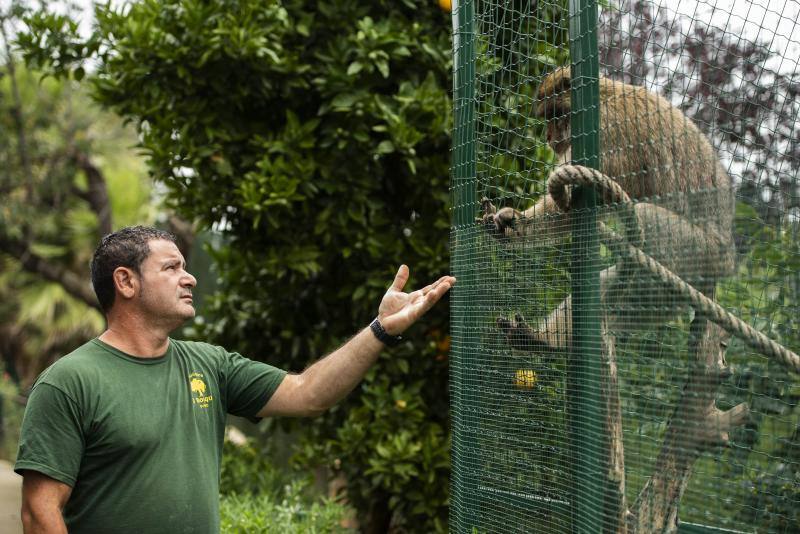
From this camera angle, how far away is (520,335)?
10.6 ft

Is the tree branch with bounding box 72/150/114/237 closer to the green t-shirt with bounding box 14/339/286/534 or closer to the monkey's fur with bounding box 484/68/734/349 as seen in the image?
the green t-shirt with bounding box 14/339/286/534

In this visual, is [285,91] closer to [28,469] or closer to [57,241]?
[28,469]

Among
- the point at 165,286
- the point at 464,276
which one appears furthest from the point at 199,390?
the point at 464,276

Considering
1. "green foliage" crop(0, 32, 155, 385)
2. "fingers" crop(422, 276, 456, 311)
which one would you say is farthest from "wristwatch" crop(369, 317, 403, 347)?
"green foliage" crop(0, 32, 155, 385)

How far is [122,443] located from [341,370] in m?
0.88

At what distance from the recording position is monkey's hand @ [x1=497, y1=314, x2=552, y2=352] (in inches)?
124

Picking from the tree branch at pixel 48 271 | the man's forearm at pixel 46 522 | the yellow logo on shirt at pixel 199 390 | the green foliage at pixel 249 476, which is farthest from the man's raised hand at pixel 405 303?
the tree branch at pixel 48 271

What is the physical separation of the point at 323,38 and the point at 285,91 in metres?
0.46

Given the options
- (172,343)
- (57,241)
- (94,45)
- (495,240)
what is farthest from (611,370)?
(57,241)

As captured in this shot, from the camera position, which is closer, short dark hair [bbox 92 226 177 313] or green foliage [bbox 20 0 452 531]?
short dark hair [bbox 92 226 177 313]

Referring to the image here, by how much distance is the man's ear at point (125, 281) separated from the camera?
3.38 metres

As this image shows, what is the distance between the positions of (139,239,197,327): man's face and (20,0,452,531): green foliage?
184 centimetres

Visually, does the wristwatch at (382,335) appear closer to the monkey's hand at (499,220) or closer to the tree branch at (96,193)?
the monkey's hand at (499,220)

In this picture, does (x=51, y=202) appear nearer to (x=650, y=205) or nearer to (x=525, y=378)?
(x=525, y=378)
